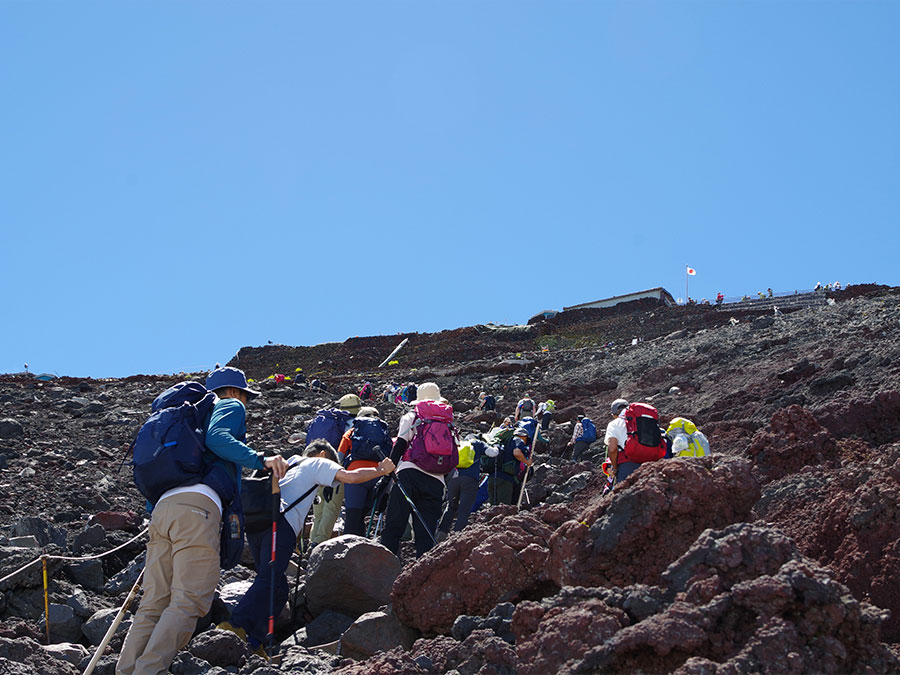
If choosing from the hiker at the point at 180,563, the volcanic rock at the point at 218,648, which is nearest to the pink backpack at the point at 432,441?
the hiker at the point at 180,563

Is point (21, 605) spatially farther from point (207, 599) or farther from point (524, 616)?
point (524, 616)

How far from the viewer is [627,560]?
13.3ft

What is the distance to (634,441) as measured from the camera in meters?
6.87

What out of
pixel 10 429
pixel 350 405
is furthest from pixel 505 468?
pixel 10 429

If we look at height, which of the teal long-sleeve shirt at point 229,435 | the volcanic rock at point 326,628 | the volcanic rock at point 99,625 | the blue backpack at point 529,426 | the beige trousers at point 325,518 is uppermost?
the blue backpack at point 529,426

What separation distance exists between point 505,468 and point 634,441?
2585 mm

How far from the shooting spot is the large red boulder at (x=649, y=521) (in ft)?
13.2

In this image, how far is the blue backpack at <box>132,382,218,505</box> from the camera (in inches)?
171

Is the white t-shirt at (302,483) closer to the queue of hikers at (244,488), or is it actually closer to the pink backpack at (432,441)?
the queue of hikers at (244,488)

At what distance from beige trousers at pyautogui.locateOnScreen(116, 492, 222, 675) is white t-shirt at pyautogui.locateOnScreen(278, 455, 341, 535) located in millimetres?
796

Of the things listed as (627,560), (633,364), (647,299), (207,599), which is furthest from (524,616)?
(647,299)

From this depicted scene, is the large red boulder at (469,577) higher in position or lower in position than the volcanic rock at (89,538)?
lower

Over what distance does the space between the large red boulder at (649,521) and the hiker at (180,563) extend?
1850 millimetres

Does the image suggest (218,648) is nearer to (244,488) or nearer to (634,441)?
(244,488)
